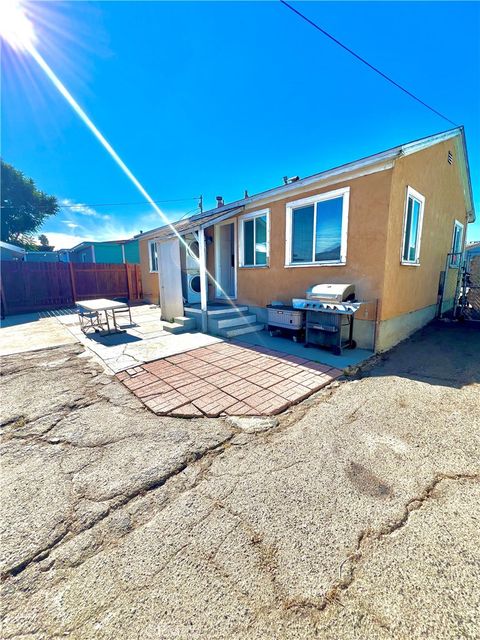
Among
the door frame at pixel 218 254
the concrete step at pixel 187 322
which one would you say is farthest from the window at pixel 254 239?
the concrete step at pixel 187 322

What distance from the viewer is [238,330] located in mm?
6598

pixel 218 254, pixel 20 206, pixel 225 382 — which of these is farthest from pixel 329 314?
pixel 20 206

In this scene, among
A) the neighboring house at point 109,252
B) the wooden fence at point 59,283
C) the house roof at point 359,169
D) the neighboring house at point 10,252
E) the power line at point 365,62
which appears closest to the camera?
the power line at point 365,62

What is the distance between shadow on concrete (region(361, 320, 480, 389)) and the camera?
4.14 m

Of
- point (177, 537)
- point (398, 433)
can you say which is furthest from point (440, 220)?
point (177, 537)

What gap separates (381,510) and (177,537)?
4.56ft

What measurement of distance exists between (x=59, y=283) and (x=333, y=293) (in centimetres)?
1307

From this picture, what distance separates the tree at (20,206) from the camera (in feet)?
72.2

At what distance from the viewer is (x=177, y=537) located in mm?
1602

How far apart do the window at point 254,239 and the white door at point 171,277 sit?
193 cm

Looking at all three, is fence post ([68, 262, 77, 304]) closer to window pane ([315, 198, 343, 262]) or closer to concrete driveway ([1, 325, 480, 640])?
concrete driveway ([1, 325, 480, 640])

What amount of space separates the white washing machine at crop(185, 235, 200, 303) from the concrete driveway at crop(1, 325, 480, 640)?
570 cm

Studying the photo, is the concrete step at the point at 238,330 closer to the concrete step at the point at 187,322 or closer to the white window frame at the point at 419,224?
the concrete step at the point at 187,322

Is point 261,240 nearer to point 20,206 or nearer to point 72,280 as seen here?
point 72,280
